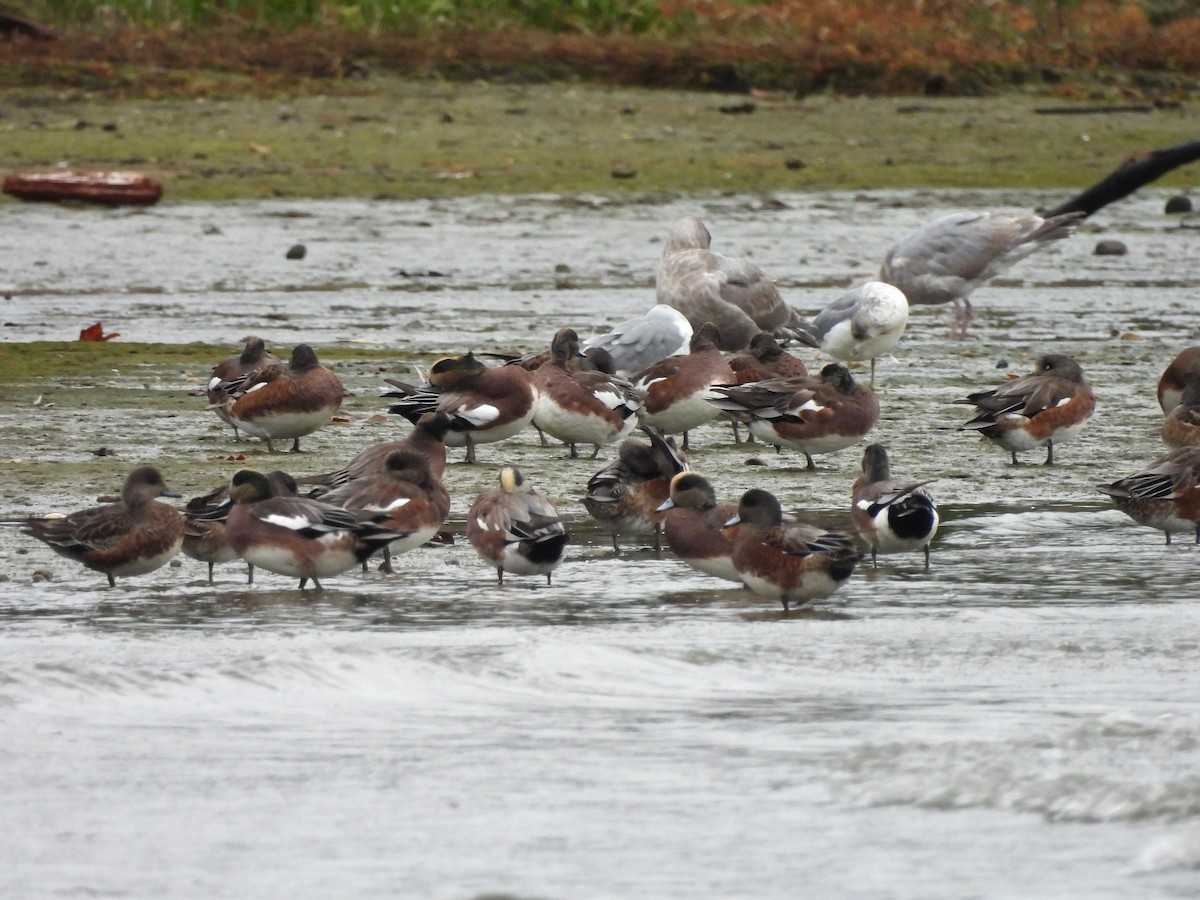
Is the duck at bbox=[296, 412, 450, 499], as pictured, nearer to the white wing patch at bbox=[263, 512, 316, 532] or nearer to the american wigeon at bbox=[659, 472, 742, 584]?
the white wing patch at bbox=[263, 512, 316, 532]

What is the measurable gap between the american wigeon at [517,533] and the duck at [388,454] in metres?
0.54

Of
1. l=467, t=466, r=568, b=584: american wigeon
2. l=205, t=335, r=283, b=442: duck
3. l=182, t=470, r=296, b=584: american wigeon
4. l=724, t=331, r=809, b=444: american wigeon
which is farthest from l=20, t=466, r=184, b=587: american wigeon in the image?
l=724, t=331, r=809, b=444: american wigeon

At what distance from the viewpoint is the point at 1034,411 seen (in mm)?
10109

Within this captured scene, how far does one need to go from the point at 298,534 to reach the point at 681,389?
3.41 m

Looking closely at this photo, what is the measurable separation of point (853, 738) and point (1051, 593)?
1.99 m

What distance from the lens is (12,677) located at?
6.53 meters

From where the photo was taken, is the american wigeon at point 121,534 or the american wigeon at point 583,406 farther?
the american wigeon at point 583,406

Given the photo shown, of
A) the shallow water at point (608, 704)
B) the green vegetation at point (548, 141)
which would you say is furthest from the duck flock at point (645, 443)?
the green vegetation at point (548, 141)

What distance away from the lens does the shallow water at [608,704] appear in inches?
202

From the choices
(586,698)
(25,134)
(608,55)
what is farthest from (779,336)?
(608,55)

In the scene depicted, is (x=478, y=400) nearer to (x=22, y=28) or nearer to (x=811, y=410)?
(x=811, y=410)

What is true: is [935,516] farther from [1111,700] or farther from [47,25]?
[47,25]

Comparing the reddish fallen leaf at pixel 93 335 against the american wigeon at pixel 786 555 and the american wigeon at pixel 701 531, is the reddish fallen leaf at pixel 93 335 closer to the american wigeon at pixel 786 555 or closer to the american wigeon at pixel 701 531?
the american wigeon at pixel 701 531

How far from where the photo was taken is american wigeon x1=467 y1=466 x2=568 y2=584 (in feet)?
25.5
